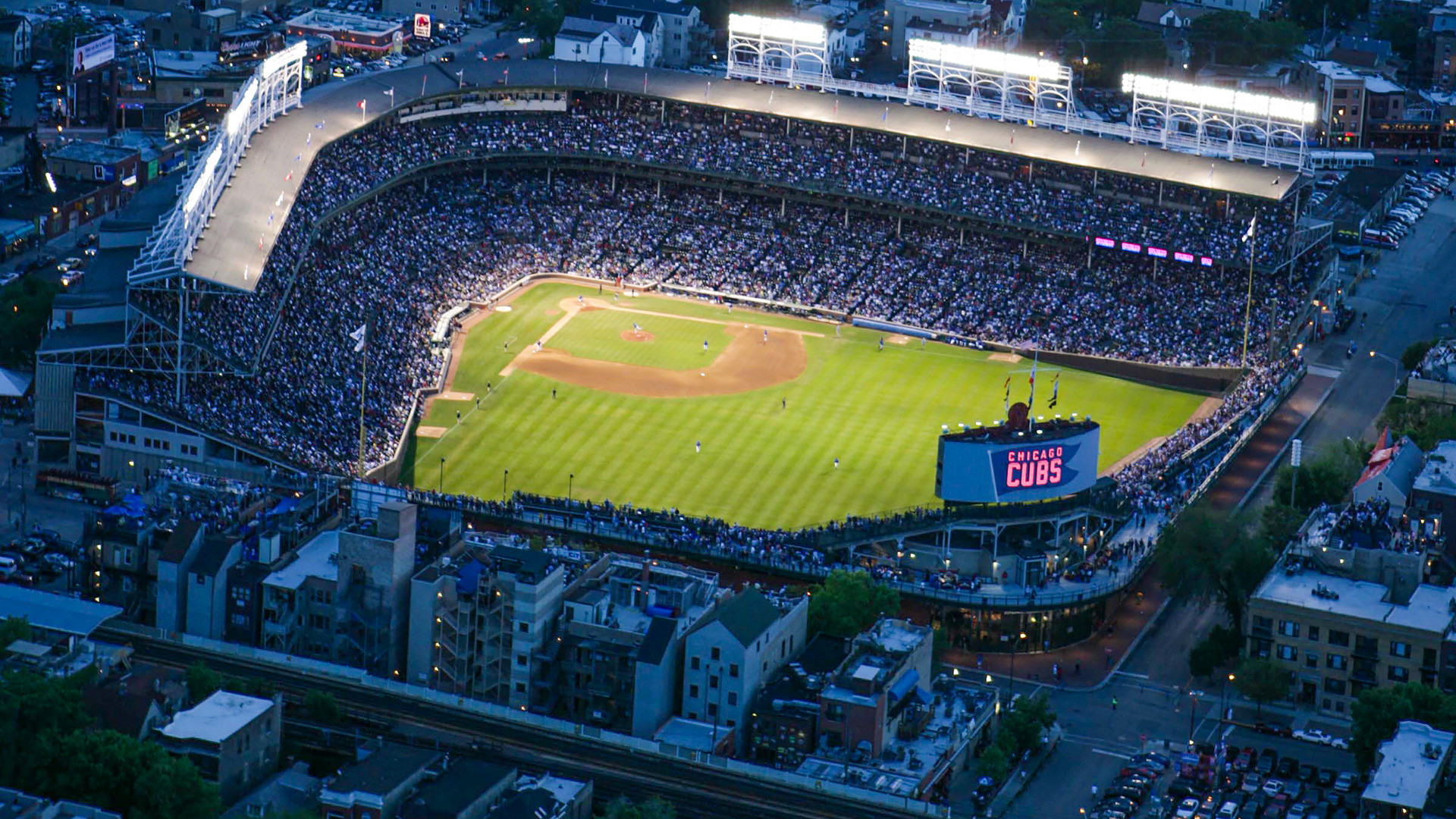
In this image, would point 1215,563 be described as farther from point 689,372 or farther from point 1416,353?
point 689,372

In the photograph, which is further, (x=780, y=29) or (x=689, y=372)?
(x=780, y=29)

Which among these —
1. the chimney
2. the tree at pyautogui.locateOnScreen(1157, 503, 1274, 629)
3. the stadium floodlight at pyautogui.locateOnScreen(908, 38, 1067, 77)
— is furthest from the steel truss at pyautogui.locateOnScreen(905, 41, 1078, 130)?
the chimney

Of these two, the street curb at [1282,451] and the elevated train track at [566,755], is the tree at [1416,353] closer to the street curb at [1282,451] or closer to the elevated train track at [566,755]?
the street curb at [1282,451]

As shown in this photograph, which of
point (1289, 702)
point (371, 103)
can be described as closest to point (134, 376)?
point (371, 103)

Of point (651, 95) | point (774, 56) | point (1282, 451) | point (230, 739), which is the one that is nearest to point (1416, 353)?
point (1282, 451)

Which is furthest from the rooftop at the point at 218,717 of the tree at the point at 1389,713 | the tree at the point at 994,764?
the tree at the point at 1389,713
